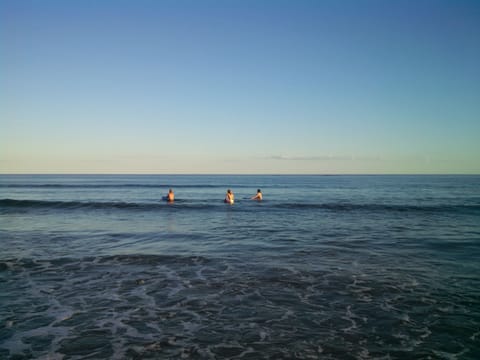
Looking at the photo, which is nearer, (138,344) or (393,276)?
(138,344)

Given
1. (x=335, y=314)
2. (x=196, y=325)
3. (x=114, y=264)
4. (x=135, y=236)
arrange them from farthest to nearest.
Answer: (x=135, y=236) < (x=114, y=264) < (x=335, y=314) < (x=196, y=325)

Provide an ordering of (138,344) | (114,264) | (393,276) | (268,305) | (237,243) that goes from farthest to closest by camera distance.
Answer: (237,243) → (114,264) → (393,276) → (268,305) → (138,344)

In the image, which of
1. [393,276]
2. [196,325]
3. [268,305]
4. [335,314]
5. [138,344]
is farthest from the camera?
[393,276]

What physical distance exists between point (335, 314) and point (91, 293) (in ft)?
22.6

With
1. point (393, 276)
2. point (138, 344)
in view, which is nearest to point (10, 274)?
point (138, 344)

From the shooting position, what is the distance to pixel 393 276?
11.2 metres

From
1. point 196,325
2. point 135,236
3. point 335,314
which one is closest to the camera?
point 196,325

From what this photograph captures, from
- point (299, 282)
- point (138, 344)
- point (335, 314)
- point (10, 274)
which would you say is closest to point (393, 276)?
point (299, 282)

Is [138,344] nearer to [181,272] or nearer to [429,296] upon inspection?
[181,272]

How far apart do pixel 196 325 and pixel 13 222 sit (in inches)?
918

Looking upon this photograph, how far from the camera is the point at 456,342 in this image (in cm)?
683

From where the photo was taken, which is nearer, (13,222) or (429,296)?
(429,296)

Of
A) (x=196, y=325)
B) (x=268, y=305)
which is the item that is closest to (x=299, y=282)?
(x=268, y=305)

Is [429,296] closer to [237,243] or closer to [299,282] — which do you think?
[299,282]
